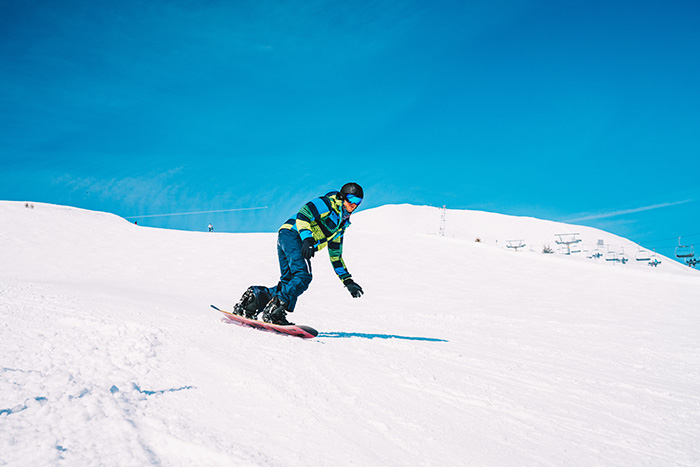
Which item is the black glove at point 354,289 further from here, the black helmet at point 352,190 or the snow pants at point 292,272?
the black helmet at point 352,190

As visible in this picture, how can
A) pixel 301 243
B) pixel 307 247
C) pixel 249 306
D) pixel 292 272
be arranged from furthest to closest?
pixel 249 306
pixel 292 272
pixel 301 243
pixel 307 247

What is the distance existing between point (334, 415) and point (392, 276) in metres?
13.9

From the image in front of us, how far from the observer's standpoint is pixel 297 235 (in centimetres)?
530

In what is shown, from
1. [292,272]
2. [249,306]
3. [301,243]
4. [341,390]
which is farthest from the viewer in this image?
[249,306]

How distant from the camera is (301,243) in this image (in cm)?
516

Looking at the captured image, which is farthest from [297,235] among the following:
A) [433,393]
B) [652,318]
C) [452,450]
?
[652,318]

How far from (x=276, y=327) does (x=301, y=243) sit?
101 centimetres

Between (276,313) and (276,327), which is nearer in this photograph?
(276,327)

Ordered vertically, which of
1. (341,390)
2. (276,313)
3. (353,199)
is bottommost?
(341,390)

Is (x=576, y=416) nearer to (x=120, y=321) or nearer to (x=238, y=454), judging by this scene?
(x=238, y=454)

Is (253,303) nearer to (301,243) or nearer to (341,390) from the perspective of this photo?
(301,243)

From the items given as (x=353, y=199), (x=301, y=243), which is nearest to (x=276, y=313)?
(x=301, y=243)

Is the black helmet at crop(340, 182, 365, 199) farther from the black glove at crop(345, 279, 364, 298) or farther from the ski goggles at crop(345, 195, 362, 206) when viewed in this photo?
the black glove at crop(345, 279, 364, 298)

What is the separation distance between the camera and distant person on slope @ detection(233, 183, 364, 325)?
5164mm
